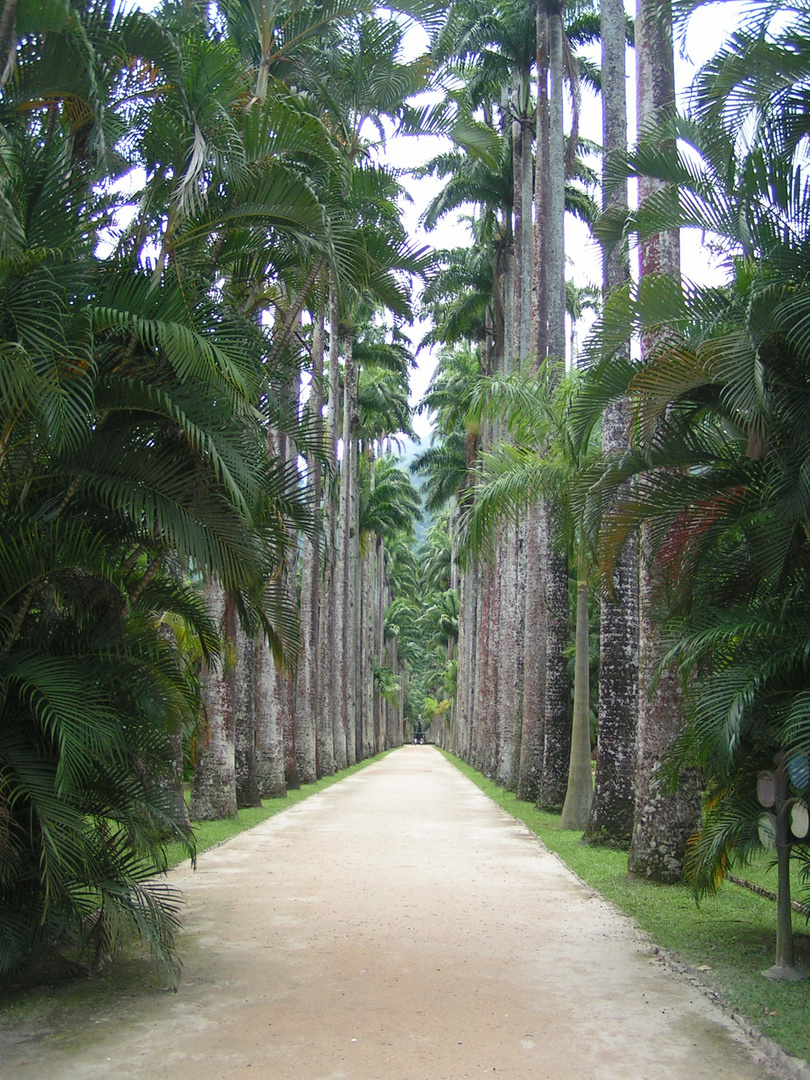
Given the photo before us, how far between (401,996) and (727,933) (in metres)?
3.23

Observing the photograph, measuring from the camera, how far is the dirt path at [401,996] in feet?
16.2

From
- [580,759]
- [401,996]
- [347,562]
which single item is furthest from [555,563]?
[347,562]

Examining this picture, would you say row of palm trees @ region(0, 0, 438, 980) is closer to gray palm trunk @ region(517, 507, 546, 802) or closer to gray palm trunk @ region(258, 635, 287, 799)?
gray palm trunk @ region(517, 507, 546, 802)

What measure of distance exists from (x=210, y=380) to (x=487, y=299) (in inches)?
978

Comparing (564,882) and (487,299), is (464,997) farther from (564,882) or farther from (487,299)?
(487,299)

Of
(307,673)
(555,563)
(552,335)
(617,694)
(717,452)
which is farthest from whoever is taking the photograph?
(307,673)

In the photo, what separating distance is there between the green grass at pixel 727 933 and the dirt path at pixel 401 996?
0.76ft

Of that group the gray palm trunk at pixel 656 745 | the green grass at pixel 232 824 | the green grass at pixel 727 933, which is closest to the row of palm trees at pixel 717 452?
the gray palm trunk at pixel 656 745

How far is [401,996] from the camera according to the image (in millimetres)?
6129

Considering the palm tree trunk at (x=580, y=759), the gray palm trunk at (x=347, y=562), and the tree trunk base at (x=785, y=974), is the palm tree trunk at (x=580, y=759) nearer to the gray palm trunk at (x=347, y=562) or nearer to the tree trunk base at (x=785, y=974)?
the tree trunk base at (x=785, y=974)

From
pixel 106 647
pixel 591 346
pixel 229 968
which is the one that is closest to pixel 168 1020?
pixel 229 968

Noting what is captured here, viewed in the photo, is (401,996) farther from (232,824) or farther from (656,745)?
(232,824)

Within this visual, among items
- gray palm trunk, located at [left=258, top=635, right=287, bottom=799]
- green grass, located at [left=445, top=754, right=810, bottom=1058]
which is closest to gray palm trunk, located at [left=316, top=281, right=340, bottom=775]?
gray palm trunk, located at [left=258, top=635, right=287, bottom=799]

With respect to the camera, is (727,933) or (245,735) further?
(245,735)
